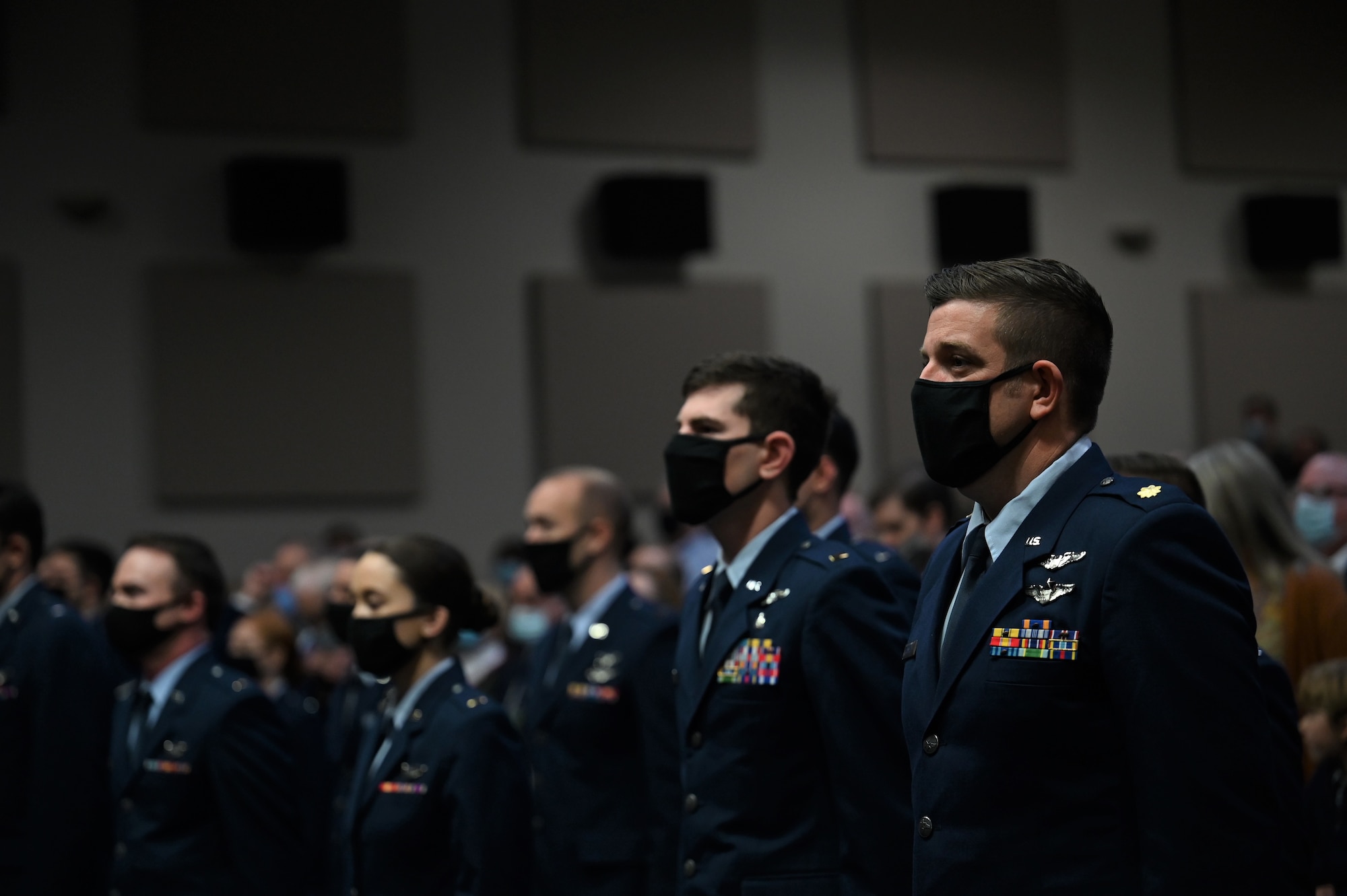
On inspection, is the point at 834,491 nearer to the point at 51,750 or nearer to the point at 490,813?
the point at 490,813

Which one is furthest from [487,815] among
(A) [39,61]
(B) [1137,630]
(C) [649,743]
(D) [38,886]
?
(A) [39,61]

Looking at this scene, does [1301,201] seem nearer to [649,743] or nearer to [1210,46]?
[1210,46]

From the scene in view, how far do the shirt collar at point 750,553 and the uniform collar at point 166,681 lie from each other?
1.44 m

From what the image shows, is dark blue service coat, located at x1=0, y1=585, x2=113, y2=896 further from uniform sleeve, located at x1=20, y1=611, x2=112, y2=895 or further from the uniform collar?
the uniform collar

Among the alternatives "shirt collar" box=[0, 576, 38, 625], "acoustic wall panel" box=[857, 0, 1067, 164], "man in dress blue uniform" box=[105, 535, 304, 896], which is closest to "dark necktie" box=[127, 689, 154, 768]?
"man in dress blue uniform" box=[105, 535, 304, 896]

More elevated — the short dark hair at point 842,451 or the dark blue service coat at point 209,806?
the short dark hair at point 842,451

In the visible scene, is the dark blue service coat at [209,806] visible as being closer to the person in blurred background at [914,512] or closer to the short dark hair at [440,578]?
the short dark hair at [440,578]

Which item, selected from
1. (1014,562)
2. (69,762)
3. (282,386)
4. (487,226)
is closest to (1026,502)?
(1014,562)

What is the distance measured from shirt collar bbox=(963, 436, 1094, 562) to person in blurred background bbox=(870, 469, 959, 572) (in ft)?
9.36

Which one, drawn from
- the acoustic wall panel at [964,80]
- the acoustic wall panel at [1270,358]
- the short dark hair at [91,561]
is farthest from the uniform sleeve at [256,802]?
the acoustic wall panel at [1270,358]

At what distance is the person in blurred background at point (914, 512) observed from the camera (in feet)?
16.3

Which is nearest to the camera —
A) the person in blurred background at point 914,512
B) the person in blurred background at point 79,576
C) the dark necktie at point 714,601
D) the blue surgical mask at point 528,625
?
the dark necktie at point 714,601

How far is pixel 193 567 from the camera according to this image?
3668 mm

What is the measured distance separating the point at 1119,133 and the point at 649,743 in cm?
772
